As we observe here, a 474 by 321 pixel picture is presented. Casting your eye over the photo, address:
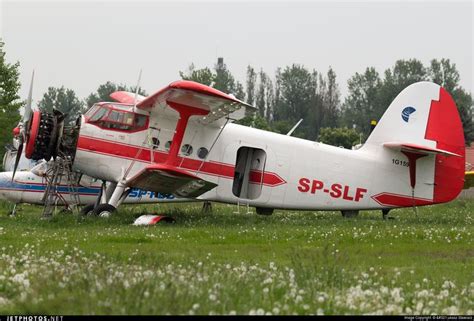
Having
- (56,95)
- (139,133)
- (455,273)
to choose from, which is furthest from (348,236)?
(56,95)

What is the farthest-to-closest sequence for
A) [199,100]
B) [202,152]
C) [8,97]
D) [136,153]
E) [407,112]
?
[8,97]
[407,112]
[202,152]
[136,153]
[199,100]

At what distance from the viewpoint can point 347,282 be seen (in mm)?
7938

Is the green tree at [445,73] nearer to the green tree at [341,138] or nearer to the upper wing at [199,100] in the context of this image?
the green tree at [341,138]

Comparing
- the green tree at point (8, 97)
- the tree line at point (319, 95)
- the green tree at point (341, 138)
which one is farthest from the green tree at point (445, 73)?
the green tree at point (8, 97)

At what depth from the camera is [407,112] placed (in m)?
21.2

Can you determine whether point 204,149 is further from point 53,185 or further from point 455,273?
point 455,273

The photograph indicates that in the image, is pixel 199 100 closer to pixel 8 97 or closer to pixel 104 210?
pixel 104 210

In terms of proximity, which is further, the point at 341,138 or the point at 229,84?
the point at 229,84

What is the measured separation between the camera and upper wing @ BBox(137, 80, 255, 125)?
17625 millimetres

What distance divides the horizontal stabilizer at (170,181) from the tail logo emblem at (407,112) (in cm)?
598

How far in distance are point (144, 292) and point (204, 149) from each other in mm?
13567

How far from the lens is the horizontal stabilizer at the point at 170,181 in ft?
58.5

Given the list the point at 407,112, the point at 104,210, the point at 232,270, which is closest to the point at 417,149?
the point at 407,112

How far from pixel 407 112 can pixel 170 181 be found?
7.10 m
